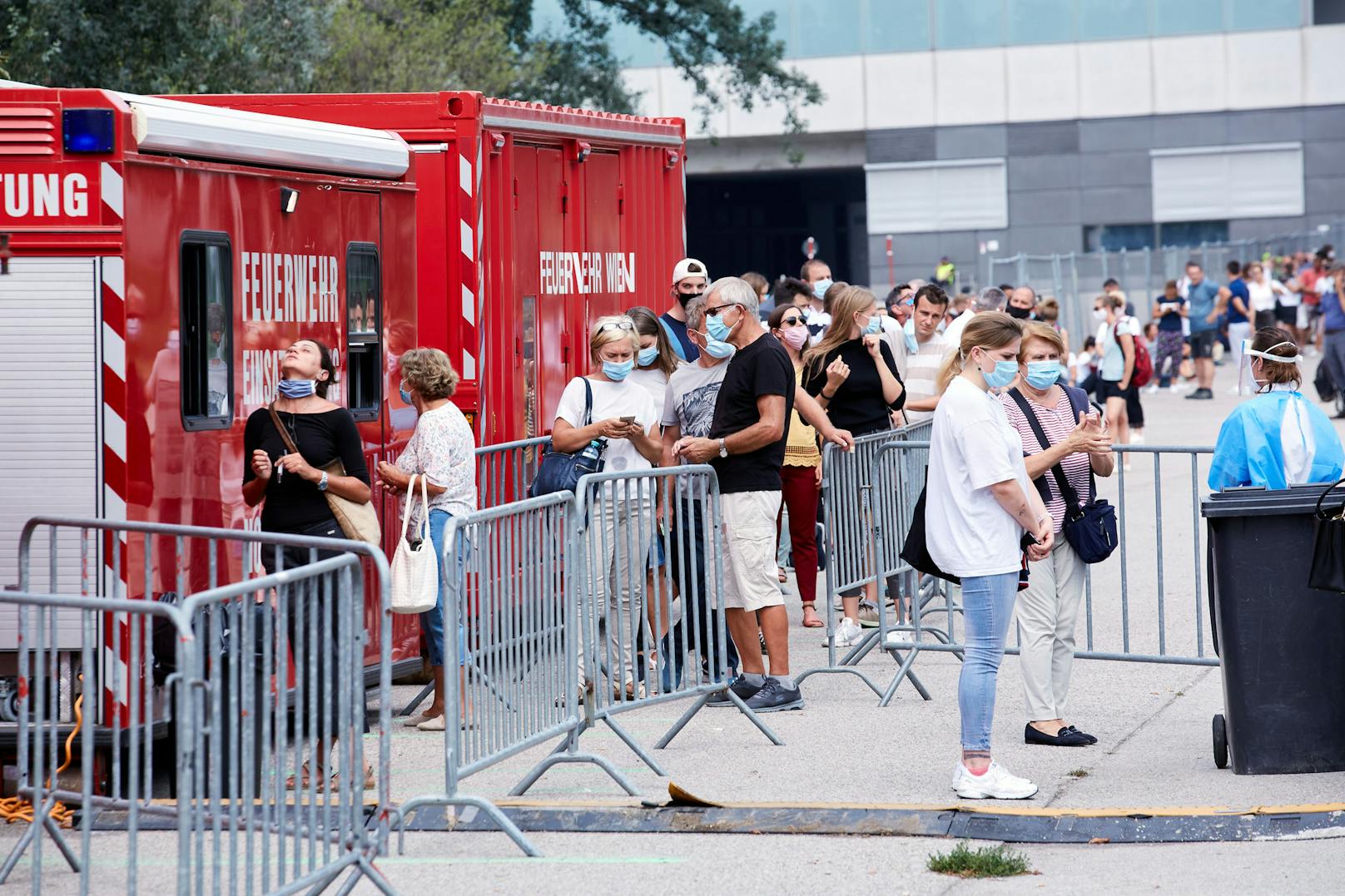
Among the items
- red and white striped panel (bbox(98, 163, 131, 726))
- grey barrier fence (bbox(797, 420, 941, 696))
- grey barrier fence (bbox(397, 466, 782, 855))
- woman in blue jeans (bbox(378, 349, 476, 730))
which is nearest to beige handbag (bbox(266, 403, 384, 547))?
woman in blue jeans (bbox(378, 349, 476, 730))

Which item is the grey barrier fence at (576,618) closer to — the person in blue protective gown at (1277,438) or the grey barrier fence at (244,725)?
the grey barrier fence at (244,725)

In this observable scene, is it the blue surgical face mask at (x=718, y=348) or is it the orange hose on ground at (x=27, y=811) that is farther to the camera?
the blue surgical face mask at (x=718, y=348)

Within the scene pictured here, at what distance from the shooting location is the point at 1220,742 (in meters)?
7.45

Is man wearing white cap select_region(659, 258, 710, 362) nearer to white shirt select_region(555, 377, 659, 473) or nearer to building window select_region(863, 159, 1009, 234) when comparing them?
white shirt select_region(555, 377, 659, 473)

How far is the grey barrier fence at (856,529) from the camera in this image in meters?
9.25

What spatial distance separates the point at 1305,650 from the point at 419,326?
473 centimetres

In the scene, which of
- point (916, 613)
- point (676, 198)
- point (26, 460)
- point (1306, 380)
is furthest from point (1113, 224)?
point (26, 460)

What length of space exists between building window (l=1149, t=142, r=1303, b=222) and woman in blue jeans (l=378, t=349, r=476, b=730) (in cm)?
4345

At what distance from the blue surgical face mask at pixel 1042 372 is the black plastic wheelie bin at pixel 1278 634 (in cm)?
92

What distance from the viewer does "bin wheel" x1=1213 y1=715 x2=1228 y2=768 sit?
746cm

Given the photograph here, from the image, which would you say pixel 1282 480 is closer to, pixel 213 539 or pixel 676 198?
pixel 213 539

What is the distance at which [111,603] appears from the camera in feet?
16.2

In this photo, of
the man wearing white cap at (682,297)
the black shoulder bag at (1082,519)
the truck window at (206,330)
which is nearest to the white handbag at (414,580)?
the truck window at (206,330)

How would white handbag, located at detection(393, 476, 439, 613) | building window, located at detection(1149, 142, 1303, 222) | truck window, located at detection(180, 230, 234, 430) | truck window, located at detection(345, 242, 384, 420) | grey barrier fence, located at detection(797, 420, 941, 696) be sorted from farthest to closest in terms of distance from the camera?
1. building window, located at detection(1149, 142, 1303, 222)
2. grey barrier fence, located at detection(797, 420, 941, 696)
3. truck window, located at detection(345, 242, 384, 420)
4. white handbag, located at detection(393, 476, 439, 613)
5. truck window, located at detection(180, 230, 234, 430)
